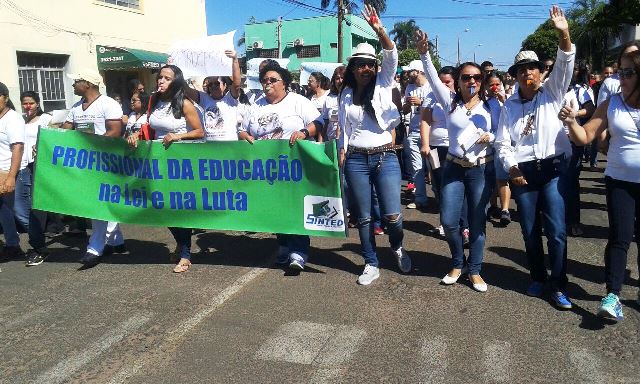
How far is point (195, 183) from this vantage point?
17.6 feet

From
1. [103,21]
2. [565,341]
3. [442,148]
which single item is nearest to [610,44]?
[103,21]

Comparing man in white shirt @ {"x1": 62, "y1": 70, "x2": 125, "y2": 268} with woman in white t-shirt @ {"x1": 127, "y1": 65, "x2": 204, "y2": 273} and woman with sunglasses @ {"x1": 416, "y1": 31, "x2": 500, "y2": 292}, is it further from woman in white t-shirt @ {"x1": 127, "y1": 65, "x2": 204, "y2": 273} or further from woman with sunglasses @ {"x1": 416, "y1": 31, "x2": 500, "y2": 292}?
woman with sunglasses @ {"x1": 416, "y1": 31, "x2": 500, "y2": 292}

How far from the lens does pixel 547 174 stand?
4055 millimetres

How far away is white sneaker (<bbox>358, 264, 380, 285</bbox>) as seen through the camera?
4766mm

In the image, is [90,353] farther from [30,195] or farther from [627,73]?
[627,73]

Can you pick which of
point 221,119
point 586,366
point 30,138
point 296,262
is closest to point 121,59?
point 30,138

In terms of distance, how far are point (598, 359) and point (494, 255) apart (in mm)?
2207

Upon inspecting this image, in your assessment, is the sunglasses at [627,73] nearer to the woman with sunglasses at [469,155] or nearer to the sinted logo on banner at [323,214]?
the woman with sunglasses at [469,155]

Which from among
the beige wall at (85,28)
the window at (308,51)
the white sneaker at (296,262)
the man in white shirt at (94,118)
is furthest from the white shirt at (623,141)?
the window at (308,51)

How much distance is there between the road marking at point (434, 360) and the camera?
10.5ft

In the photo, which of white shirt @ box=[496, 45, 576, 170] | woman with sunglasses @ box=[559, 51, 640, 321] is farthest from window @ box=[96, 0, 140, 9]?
woman with sunglasses @ box=[559, 51, 640, 321]

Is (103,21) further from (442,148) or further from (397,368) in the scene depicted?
(397,368)

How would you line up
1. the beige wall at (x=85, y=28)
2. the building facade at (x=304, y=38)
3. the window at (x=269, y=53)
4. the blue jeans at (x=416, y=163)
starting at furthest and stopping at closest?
the window at (x=269, y=53) → the building facade at (x=304, y=38) → the beige wall at (x=85, y=28) → the blue jeans at (x=416, y=163)

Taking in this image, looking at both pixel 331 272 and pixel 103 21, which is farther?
pixel 103 21
